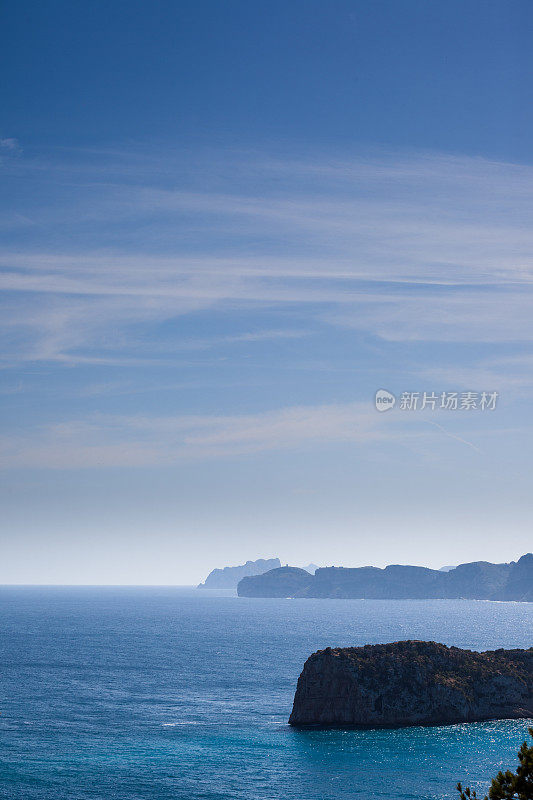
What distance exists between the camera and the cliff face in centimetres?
11381

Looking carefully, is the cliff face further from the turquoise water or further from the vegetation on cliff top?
the vegetation on cliff top

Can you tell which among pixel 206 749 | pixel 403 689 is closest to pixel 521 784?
pixel 206 749

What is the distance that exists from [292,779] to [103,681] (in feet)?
243

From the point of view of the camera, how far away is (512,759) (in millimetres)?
94438

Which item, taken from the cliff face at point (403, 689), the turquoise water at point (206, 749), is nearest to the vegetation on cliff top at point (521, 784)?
the turquoise water at point (206, 749)

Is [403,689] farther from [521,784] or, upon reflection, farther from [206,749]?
[521,784]

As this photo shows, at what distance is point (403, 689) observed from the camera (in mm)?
118000

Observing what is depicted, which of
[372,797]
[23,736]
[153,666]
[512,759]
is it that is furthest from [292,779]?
[153,666]

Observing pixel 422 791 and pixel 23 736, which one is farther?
pixel 23 736

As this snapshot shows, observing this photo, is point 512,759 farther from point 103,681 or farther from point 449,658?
point 103,681

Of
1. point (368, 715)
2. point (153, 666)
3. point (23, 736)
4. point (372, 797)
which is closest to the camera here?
point (372, 797)

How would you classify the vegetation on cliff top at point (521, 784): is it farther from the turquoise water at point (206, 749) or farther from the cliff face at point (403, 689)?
the cliff face at point (403, 689)

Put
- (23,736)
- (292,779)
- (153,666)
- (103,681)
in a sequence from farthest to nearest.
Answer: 1. (153,666)
2. (103,681)
3. (23,736)
4. (292,779)

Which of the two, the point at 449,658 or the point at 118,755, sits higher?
the point at 449,658
